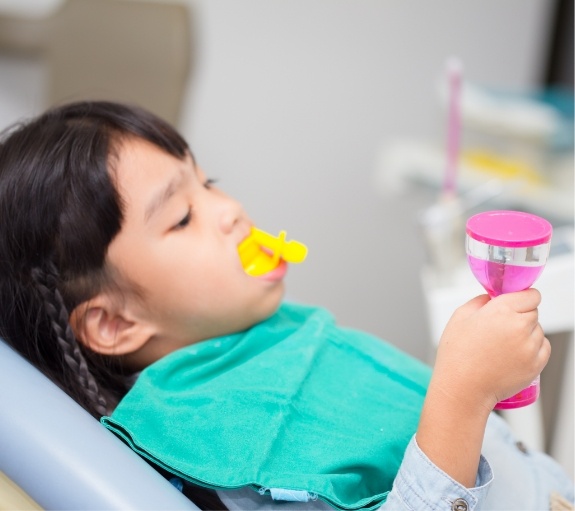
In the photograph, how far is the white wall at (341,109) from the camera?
1947 millimetres

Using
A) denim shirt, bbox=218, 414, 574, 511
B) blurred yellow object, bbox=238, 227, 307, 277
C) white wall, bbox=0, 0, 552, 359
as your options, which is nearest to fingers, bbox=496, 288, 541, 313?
denim shirt, bbox=218, 414, 574, 511

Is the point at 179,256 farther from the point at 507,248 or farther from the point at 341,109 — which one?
the point at 341,109

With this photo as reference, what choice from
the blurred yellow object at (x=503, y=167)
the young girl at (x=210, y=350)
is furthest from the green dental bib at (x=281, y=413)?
the blurred yellow object at (x=503, y=167)

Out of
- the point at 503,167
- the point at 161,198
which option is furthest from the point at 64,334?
the point at 503,167

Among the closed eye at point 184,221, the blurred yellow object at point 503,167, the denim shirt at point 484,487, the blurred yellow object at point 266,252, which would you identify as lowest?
the denim shirt at point 484,487

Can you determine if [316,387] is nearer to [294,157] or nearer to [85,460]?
[85,460]

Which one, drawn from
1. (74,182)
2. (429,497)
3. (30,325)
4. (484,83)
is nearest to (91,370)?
(30,325)

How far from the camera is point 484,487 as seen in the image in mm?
632

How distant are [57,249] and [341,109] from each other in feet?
4.51

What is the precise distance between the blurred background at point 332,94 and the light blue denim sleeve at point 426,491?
93 cm

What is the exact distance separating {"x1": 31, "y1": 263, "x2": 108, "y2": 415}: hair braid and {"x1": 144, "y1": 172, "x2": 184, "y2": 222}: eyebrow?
110 mm

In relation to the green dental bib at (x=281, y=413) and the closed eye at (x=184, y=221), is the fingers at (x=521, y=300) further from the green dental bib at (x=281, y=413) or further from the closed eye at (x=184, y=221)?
the closed eye at (x=184, y=221)

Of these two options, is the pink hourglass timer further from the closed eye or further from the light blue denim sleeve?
the closed eye

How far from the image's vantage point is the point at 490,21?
2.03 m
